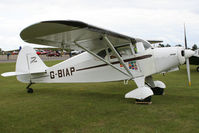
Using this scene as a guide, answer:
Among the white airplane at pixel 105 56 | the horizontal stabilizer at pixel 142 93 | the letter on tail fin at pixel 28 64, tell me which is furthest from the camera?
the letter on tail fin at pixel 28 64

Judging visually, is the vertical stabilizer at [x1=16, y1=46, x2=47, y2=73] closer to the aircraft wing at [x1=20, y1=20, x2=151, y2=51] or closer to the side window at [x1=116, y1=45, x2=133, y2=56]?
the aircraft wing at [x1=20, y1=20, x2=151, y2=51]

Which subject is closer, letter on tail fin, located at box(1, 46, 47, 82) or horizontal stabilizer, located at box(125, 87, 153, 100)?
horizontal stabilizer, located at box(125, 87, 153, 100)

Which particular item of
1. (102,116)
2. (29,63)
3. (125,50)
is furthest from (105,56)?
(29,63)

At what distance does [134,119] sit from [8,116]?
3214mm

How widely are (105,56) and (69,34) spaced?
79.8 inches

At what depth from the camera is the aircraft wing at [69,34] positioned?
4.85m

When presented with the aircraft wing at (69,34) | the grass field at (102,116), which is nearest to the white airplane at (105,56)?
the aircraft wing at (69,34)

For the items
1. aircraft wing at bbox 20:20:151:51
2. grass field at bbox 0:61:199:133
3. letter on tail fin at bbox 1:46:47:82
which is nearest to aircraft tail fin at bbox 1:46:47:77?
letter on tail fin at bbox 1:46:47:82

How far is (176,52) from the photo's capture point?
649 centimetres

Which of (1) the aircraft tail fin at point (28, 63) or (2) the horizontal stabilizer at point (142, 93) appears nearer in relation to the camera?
(2) the horizontal stabilizer at point (142, 93)

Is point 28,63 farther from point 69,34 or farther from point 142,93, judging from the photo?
point 142,93

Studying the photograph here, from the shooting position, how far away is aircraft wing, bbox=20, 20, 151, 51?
485cm

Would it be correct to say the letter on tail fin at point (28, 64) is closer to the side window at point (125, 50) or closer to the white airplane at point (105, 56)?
the white airplane at point (105, 56)

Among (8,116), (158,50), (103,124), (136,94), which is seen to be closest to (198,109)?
(136,94)
